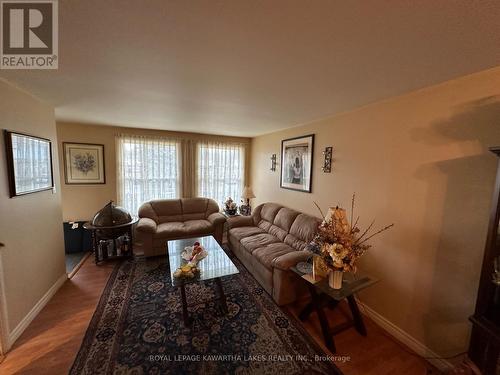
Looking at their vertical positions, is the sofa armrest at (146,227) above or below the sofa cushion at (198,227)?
above

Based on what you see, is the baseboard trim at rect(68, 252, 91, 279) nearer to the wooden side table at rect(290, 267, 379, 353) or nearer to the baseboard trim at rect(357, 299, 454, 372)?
the wooden side table at rect(290, 267, 379, 353)

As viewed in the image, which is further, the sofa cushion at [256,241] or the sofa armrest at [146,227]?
the sofa armrest at [146,227]

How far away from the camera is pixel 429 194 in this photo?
1730 mm

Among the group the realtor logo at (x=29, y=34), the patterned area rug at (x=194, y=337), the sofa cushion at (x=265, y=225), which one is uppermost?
the realtor logo at (x=29, y=34)

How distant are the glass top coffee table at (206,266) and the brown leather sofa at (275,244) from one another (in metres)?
0.45

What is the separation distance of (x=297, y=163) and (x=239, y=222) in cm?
155

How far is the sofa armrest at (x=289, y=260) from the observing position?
2229mm

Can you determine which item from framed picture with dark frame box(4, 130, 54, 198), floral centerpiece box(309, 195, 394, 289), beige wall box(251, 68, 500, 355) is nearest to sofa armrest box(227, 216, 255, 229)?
beige wall box(251, 68, 500, 355)

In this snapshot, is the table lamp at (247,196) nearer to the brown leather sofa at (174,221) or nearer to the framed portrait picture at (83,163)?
the brown leather sofa at (174,221)

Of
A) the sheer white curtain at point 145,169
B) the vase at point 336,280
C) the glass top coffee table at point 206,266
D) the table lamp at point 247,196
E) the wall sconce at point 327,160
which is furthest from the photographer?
the table lamp at point 247,196

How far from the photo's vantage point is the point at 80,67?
151 cm

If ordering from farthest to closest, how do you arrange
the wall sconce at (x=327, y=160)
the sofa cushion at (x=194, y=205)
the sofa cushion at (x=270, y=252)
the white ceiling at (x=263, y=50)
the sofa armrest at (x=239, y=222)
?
the sofa cushion at (x=194, y=205) < the sofa armrest at (x=239, y=222) < the wall sconce at (x=327, y=160) < the sofa cushion at (x=270, y=252) < the white ceiling at (x=263, y=50)

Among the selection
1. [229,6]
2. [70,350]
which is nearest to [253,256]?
[70,350]

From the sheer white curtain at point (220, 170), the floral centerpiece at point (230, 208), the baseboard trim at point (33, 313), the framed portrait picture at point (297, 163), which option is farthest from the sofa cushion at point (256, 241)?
the baseboard trim at point (33, 313)
